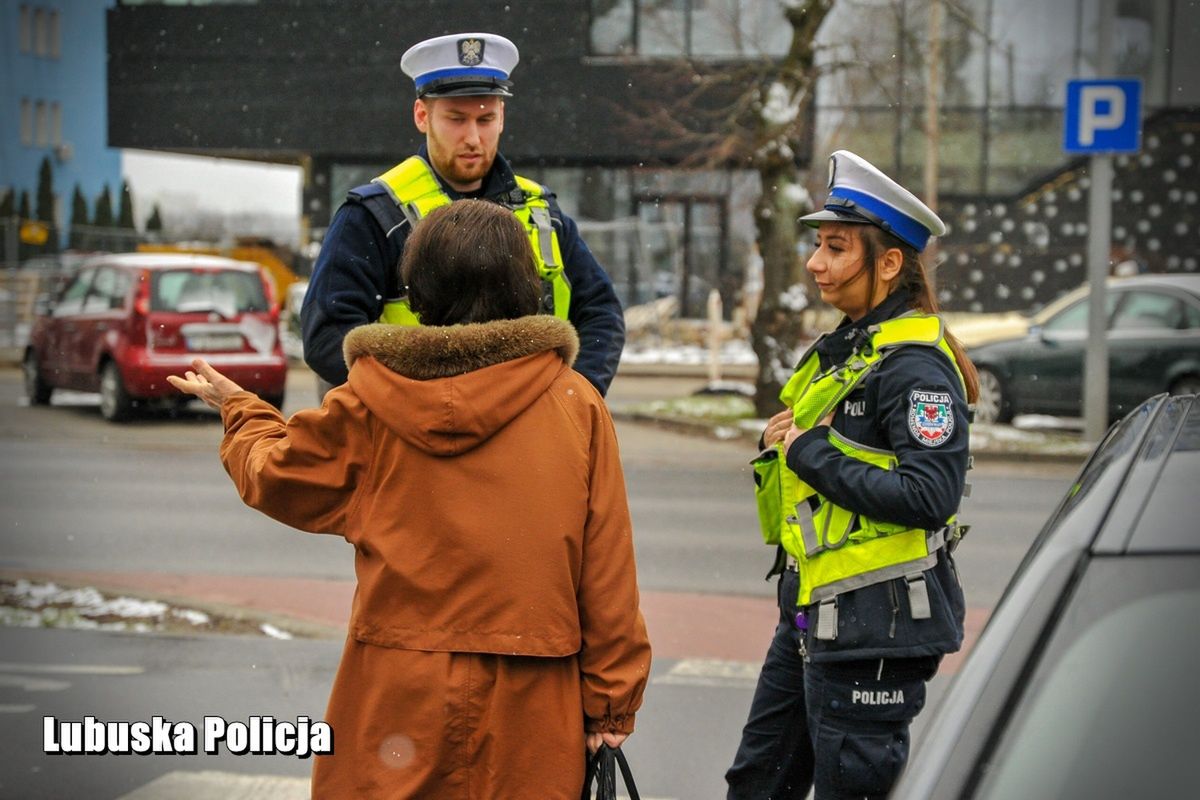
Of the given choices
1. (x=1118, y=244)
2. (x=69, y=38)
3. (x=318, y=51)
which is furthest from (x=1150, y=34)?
(x=69, y=38)

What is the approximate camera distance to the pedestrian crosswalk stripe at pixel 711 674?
5824 mm

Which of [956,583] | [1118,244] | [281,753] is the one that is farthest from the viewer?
[1118,244]

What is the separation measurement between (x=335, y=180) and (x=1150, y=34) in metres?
15.0

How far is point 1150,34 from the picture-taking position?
23594 millimetres

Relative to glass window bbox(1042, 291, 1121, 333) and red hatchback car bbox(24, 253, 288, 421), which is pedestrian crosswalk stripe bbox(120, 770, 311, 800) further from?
glass window bbox(1042, 291, 1121, 333)

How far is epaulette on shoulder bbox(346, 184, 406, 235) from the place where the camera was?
11.3ft

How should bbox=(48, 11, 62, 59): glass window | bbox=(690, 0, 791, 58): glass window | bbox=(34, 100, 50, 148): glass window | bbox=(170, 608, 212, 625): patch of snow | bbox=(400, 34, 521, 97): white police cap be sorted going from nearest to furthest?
bbox=(400, 34, 521, 97): white police cap < bbox=(170, 608, 212, 625): patch of snow < bbox=(690, 0, 791, 58): glass window < bbox=(48, 11, 62, 59): glass window < bbox=(34, 100, 50, 148): glass window

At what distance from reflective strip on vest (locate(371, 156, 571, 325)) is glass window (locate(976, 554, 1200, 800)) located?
198cm

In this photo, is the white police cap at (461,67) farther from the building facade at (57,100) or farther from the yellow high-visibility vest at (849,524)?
the building facade at (57,100)

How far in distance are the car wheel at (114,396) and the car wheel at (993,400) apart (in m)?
8.79

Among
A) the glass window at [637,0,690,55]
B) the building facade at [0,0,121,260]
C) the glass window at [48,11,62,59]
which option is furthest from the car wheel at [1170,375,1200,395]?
the glass window at [48,11,62,59]

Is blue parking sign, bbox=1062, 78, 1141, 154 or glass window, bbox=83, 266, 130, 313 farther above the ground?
blue parking sign, bbox=1062, 78, 1141, 154

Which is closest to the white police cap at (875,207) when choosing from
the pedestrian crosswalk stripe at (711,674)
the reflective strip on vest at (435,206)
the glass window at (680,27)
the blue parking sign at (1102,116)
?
→ the reflective strip on vest at (435,206)

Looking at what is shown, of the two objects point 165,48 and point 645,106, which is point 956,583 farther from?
point 165,48
